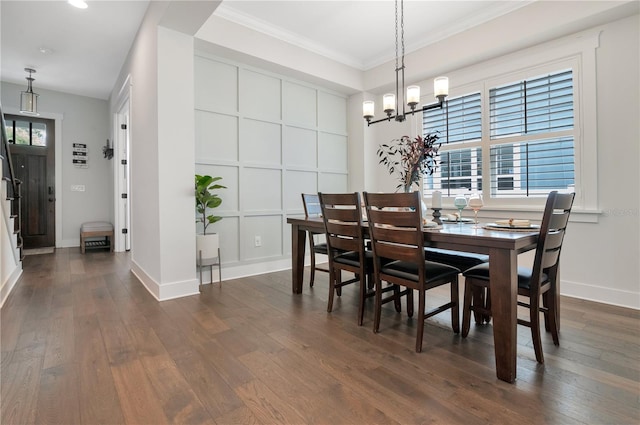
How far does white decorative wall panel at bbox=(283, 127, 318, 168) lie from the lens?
4.30 metres

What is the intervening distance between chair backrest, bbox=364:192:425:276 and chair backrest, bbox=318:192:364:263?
164 millimetres

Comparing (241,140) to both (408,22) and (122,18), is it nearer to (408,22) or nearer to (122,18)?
(122,18)

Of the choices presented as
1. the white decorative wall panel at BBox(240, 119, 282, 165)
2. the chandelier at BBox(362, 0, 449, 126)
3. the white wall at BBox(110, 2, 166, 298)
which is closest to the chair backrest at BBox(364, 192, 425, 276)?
the chandelier at BBox(362, 0, 449, 126)

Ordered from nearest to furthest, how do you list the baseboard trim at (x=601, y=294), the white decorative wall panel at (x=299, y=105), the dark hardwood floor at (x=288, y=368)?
the dark hardwood floor at (x=288, y=368)
the baseboard trim at (x=601, y=294)
the white decorative wall panel at (x=299, y=105)

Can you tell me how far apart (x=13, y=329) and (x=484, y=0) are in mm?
4864

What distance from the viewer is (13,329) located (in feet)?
7.45

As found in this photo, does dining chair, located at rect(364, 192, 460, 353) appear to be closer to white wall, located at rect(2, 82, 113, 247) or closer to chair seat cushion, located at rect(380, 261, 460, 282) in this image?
chair seat cushion, located at rect(380, 261, 460, 282)

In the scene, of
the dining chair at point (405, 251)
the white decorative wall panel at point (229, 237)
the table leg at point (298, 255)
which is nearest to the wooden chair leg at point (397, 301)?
the dining chair at point (405, 251)

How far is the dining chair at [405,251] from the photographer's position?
1.94m

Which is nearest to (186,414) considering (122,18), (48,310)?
(48,310)

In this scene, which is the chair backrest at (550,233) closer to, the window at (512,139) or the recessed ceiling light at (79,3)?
the window at (512,139)

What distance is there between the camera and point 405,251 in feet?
6.66

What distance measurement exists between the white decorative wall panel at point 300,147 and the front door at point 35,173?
15.0 feet

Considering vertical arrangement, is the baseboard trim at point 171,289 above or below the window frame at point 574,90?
below
